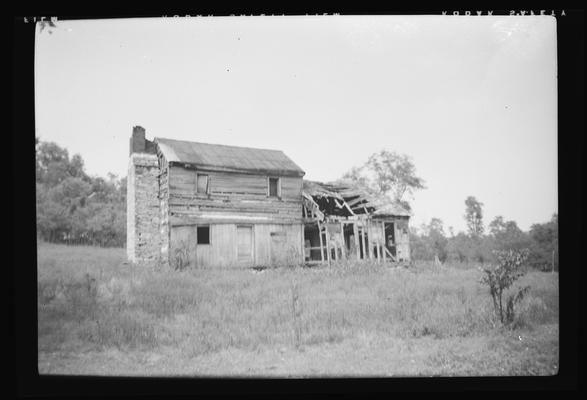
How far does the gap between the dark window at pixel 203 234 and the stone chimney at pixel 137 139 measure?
105 inches

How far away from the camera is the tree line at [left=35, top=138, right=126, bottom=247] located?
245 inches

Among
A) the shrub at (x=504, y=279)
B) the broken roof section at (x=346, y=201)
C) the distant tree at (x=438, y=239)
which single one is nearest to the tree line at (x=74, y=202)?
the broken roof section at (x=346, y=201)

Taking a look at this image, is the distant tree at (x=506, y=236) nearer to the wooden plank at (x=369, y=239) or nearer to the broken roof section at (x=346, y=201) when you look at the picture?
the broken roof section at (x=346, y=201)

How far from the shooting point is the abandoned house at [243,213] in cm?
765

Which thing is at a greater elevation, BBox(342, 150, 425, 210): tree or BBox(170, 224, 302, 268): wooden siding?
BBox(342, 150, 425, 210): tree

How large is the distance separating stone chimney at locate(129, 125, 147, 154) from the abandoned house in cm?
16

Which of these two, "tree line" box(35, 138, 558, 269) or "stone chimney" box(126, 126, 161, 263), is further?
"stone chimney" box(126, 126, 161, 263)

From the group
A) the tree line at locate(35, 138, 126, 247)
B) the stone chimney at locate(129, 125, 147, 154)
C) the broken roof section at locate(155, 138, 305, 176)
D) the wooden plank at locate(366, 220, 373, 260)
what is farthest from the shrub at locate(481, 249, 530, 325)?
the tree line at locate(35, 138, 126, 247)

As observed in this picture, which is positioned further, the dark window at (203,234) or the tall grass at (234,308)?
the dark window at (203,234)

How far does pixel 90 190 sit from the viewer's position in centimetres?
670

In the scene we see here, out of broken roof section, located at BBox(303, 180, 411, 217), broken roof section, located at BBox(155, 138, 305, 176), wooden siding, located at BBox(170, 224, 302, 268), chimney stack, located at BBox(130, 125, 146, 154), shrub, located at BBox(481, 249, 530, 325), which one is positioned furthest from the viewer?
wooden siding, located at BBox(170, 224, 302, 268)

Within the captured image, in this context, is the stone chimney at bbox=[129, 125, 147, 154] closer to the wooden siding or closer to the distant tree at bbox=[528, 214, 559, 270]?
the wooden siding

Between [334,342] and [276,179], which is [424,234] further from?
[276,179]

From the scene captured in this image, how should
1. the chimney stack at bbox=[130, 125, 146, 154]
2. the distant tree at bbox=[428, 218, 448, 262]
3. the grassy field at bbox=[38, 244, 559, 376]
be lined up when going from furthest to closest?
the distant tree at bbox=[428, 218, 448, 262] < the chimney stack at bbox=[130, 125, 146, 154] < the grassy field at bbox=[38, 244, 559, 376]
